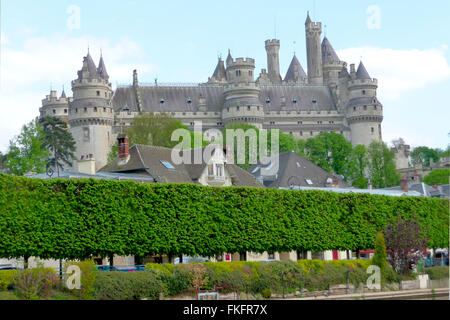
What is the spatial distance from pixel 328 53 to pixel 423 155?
95.6 ft

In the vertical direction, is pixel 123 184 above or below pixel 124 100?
below

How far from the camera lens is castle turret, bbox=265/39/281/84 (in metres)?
169

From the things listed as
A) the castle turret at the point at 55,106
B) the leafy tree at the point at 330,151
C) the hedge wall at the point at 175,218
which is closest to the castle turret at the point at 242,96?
the leafy tree at the point at 330,151

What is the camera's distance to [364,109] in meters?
135

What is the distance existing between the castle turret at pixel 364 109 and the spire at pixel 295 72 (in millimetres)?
25321

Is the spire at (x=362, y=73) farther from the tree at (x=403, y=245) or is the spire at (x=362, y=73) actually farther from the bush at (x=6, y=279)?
the bush at (x=6, y=279)

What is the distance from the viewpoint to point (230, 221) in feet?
125

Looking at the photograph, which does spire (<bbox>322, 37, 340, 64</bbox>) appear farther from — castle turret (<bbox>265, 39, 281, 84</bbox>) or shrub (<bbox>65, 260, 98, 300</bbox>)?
shrub (<bbox>65, 260, 98, 300</bbox>)

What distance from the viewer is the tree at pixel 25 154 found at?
73.5 m

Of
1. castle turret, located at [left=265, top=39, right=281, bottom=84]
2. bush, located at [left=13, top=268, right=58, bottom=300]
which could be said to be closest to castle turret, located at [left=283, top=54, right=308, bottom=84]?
castle turret, located at [left=265, top=39, right=281, bottom=84]

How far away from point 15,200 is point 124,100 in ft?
323
